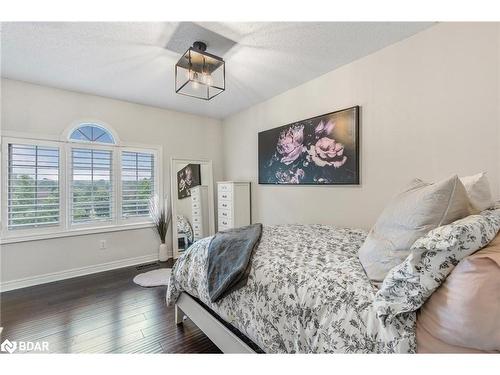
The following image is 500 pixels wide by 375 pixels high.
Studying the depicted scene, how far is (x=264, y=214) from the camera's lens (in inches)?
140

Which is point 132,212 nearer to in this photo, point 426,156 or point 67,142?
point 67,142

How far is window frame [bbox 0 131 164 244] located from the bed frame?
2035mm

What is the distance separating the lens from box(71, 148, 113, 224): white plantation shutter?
10.5 ft

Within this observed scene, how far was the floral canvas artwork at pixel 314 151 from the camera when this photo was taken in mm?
2447

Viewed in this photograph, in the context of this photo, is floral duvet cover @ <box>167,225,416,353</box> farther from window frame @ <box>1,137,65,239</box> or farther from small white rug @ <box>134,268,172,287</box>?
window frame @ <box>1,137,65,239</box>

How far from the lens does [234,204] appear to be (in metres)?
3.59

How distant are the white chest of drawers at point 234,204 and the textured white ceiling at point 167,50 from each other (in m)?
1.43

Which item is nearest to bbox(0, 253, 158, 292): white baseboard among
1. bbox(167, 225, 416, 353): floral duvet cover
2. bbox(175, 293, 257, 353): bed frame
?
bbox(175, 293, 257, 353): bed frame

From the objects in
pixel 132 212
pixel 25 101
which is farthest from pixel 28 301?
pixel 25 101

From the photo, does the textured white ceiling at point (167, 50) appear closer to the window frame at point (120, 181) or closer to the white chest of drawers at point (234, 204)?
the window frame at point (120, 181)

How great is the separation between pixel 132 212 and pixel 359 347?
3.50 m

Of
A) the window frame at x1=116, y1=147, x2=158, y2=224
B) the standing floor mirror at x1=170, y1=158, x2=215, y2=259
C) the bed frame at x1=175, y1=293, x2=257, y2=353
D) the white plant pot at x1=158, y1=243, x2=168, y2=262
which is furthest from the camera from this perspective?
the standing floor mirror at x1=170, y1=158, x2=215, y2=259

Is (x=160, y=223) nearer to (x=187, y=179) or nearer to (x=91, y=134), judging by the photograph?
(x=187, y=179)

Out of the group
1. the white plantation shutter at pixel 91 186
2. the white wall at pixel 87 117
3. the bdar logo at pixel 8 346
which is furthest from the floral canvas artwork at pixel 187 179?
the bdar logo at pixel 8 346
